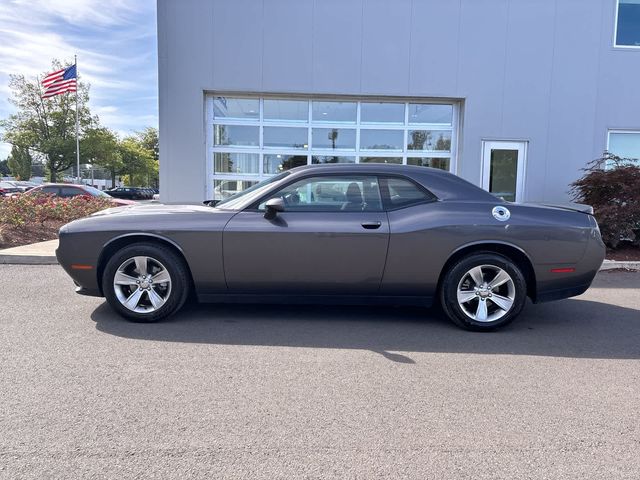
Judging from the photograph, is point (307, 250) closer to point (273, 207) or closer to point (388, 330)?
point (273, 207)

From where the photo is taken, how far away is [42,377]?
3.30 m

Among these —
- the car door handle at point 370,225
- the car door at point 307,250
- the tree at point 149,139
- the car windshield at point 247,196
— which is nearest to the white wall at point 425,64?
the car windshield at point 247,196

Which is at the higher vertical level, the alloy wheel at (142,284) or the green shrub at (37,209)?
the green shrub at (37,209)

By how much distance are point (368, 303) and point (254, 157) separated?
722cm

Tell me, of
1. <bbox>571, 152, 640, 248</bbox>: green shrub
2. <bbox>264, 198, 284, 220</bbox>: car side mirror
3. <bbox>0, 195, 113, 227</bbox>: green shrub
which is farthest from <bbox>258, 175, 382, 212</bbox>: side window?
<bbox>0, 195, 113, 227</bbox>: green shrub

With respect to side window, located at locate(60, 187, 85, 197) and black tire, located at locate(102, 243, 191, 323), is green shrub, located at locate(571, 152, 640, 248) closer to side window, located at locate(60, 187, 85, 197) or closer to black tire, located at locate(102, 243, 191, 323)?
black tire, located at locate(102, 243, 191, 323)

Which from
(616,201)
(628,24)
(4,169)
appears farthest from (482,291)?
(4,169)

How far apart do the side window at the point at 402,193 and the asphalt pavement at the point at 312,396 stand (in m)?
1.24

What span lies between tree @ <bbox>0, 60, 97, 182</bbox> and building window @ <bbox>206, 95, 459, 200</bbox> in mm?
29718

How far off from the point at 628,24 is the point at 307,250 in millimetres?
10968

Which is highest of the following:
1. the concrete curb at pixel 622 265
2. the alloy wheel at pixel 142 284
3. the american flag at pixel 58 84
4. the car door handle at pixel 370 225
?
the american flag at pixel 58 84

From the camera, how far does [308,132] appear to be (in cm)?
1092

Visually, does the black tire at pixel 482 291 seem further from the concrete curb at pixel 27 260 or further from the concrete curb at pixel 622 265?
the concrete curb at pixel 27 260

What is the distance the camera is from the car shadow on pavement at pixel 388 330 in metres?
4.08
